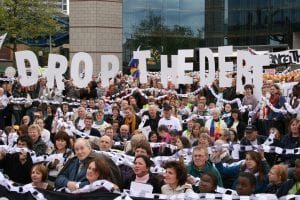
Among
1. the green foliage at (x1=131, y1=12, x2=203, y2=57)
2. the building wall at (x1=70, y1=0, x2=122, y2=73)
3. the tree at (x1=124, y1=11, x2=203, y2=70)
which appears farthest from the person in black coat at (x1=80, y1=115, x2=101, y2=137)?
the green foliage at (x1=131, y1=12, x2=203, y2=57)

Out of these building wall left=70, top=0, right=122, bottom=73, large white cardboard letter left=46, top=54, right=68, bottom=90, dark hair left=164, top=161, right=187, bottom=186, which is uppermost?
building wall left=70, top=0, right=122, bottom=73

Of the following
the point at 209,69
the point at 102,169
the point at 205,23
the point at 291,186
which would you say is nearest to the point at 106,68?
the point at 209,69

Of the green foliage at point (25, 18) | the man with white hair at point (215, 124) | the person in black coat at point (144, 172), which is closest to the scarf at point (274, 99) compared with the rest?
the man with white hair at point (215, 124)

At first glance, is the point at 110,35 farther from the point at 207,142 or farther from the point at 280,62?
the point at 207,142

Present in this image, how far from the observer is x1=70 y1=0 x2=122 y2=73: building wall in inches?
1198

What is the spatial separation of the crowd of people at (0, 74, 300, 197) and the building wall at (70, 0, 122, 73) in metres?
11.4

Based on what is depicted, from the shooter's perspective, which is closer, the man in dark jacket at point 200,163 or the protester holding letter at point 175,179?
the protester holding letter at point 175,179

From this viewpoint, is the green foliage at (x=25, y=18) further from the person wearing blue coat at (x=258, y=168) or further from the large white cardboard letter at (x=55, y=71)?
the person wearing blue coat at (x=258, y=168)

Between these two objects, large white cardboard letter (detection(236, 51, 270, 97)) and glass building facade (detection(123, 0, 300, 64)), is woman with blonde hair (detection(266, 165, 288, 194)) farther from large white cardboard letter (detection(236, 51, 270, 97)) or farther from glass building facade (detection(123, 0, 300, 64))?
glass building facade (detection(123, 0, 300, 64))

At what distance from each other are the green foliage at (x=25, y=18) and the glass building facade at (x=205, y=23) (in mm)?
7961

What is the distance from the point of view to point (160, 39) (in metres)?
50.0

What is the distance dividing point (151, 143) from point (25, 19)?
99.9 feet

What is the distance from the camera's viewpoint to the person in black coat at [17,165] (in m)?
8.75

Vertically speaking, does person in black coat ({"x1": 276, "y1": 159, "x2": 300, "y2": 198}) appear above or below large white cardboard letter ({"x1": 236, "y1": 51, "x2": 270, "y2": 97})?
below
